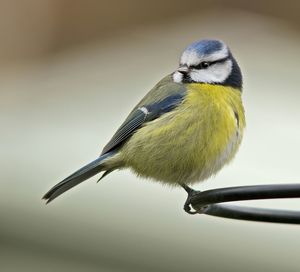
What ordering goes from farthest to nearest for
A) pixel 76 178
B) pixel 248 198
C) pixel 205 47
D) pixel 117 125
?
pixel 117 125 < pixel 205 47 < pixel 76 178 < pixel 248 198

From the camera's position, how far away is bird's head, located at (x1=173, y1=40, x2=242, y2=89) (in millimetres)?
1947

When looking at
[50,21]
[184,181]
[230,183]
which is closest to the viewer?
[184,181]

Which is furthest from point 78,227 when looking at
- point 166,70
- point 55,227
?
point 166,70

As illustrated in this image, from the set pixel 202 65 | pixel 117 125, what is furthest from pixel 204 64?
pixel 117 125

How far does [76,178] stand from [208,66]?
463 millimetres

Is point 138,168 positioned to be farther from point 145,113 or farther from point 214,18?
point 214,18

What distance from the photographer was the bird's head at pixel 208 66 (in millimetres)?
1947

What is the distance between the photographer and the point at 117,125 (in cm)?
373

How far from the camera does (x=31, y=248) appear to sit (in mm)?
3533

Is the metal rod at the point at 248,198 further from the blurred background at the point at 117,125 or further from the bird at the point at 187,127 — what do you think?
the blurred background at the point at 117,125

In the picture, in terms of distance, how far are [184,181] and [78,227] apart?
1588 millimetres

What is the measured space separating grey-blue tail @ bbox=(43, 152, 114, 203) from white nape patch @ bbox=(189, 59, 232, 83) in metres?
0.30

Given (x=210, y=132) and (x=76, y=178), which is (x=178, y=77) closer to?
(x=210, y=132)

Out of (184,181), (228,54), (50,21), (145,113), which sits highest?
(50,21)
